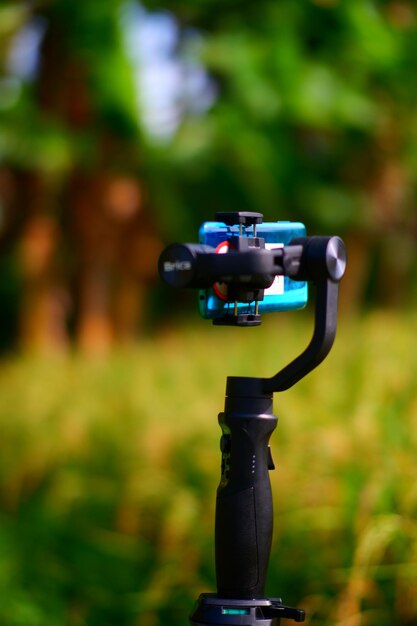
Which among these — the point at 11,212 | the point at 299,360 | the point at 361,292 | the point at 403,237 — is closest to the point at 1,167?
the point at 11,212

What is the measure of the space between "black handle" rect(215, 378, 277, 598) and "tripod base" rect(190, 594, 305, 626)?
0.03 meters

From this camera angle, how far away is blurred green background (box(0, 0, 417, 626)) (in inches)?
191

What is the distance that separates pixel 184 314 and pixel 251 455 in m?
10.6

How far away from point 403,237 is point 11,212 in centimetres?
454

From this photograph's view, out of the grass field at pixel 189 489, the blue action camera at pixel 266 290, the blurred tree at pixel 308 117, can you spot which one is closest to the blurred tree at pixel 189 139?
the blurred tree at pixel 308 117

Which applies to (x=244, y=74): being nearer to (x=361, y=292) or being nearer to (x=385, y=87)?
(x=385, y=87)

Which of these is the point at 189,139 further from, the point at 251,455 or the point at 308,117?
the point at 251,455

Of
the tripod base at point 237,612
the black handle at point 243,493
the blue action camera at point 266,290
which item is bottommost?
the tripod base at point 237,612

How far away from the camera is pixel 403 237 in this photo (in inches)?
512

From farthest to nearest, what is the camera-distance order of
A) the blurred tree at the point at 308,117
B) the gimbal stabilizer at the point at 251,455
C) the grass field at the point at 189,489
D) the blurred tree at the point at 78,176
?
1. the blurred tree at the point at 78,176
2. the blurred tree at the point at 308,117
3. the grass field at the point at 189,489
4. the gimbal stabilizer at the point at 251,455

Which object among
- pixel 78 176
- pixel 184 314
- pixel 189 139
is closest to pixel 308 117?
A: pixel 189 139

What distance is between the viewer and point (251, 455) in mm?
2465

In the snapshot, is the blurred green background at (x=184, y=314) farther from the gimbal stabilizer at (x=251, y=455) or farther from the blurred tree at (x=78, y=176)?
the gimbal stabilizer at (x=251, y=455)

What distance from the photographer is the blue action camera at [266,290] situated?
242cm
